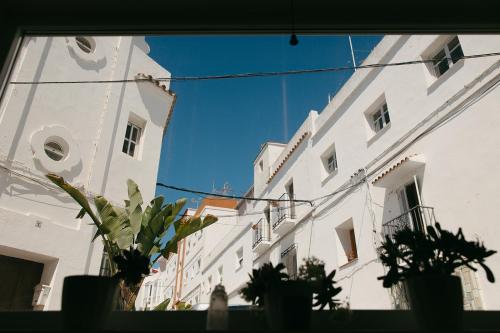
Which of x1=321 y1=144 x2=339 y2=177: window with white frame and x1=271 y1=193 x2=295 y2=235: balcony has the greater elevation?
x1=321 y1=144 x2=339 y2=177: window with white frame

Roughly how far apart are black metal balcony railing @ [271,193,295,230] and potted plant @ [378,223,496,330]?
9629 mm

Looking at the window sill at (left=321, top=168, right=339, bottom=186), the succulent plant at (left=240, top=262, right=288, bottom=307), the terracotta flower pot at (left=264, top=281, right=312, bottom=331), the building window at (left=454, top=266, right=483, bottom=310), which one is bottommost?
the terracotta flower pot at (left=264, top=281, right=312, bottom=331)

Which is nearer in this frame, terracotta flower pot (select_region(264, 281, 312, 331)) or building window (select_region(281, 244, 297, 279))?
terracotta flower pot (select_region(264, 281, 312, 331))

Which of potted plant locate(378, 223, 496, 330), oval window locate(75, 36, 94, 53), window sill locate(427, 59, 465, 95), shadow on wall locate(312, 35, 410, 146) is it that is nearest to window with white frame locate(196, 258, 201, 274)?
shadow on wall locate(312, 35, 410, 146)

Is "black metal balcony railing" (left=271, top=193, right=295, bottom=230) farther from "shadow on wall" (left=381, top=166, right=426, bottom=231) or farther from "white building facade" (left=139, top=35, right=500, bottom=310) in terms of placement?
"shadow on wall" (left=381, top=166, right=426, bottom=231)

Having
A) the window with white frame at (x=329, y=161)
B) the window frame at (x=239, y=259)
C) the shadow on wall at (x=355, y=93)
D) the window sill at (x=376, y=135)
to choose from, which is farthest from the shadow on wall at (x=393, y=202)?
the window frame at (x=239, y=259)

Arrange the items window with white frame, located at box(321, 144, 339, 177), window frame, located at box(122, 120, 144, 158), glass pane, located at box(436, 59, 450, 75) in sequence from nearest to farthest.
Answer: glass pane, located at box(436, 59, 450, 75) < window frame, located at box(122, 120, 144, 158) < window with white frame, located at box(321, 144, 339, 177)

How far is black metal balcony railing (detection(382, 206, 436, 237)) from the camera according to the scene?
6.55m

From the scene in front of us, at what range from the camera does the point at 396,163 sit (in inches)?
288

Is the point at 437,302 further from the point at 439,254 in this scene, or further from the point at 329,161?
the point at 329,161

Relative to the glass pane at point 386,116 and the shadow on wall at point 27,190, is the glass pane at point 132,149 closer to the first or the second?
the shadow on wall at point 27,190

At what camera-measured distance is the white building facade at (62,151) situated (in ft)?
20.8

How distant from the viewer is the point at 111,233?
215 inches
